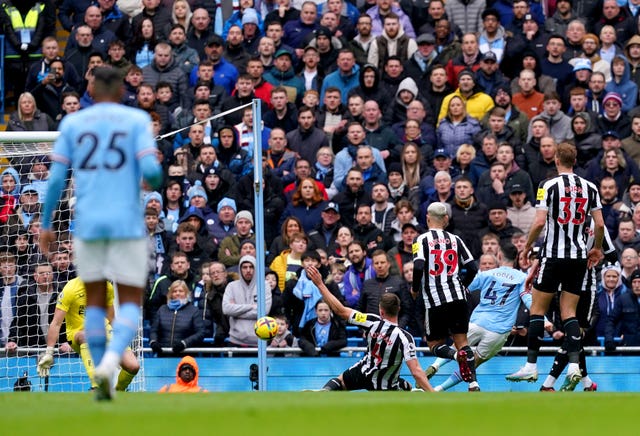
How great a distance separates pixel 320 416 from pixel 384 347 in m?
6.17

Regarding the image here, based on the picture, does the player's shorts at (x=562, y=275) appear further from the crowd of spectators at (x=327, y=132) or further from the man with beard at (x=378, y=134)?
the man with beard at (x=378, y=134)

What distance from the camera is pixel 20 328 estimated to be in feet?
58.3

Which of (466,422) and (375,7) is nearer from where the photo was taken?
(466,422)

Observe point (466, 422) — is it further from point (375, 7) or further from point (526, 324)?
point (375, 7)

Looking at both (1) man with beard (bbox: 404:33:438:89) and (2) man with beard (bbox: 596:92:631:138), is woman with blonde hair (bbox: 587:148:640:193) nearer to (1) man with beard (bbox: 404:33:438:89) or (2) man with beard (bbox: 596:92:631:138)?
(2) man with beard (bbox: 596:92:631:138)

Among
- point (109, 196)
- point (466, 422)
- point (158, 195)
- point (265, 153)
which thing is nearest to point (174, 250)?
point (158, 195)

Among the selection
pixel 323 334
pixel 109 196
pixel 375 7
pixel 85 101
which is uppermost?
pixel 375 7

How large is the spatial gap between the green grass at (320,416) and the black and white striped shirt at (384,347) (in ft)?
13.6

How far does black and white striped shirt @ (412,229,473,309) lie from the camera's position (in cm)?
1573

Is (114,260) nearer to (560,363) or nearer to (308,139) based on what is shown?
(560,363)

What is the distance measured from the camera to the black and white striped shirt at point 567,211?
14156 millimetres

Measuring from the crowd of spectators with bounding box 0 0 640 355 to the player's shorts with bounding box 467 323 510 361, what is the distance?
58.1 inches

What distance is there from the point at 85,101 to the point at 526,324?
361 inches

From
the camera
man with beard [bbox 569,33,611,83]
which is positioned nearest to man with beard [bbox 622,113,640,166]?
man with beard [bbox 569,33,611,83]
